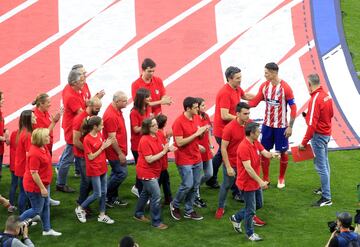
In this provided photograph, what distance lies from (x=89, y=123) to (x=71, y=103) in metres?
1.17

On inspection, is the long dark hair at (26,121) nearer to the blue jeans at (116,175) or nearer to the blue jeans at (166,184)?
the blue jeans at (116,175)

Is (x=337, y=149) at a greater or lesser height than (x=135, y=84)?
lesser

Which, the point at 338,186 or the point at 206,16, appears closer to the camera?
the point at 338,186

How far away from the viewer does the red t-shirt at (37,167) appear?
9.51 meters

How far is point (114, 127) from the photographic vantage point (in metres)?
10.6

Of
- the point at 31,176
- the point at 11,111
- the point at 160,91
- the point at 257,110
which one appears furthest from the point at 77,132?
the point at 257,110

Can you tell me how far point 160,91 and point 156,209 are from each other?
7.68 ft

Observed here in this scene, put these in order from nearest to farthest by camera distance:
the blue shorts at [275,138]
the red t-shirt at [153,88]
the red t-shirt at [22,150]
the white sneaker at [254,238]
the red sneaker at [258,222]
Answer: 1. the white sneaker at [254,238]
2. the red t-shirt at [22,150]
3. the red sneaker at [258,222]
4. the red t-shirt at [153,88]
5. the blue shorts at [275,138]

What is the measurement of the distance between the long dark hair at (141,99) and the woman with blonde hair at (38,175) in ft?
5.48

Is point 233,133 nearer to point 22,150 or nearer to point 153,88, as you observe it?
point 153,88

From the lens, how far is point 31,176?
31.5ft

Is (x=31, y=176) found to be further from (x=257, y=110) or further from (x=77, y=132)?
(x=257, y=110)

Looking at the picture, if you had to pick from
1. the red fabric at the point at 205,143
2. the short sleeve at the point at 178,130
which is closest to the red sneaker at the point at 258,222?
the red fabric at the point at 205,143

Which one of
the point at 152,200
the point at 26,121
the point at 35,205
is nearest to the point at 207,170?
the point at 152,200
